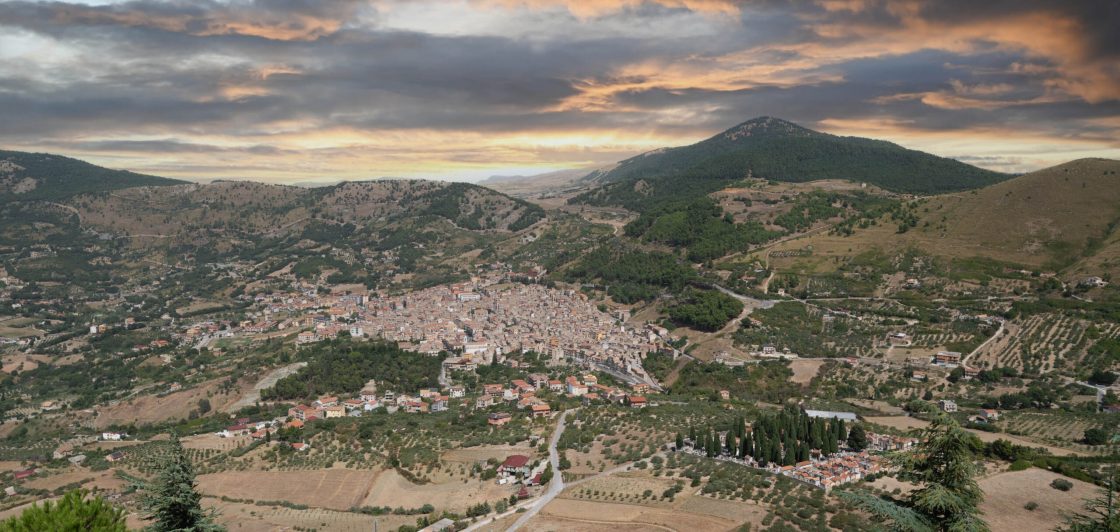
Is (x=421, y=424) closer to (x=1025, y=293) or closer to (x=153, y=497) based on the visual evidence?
(x=153, y=497)

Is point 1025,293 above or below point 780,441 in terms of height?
above

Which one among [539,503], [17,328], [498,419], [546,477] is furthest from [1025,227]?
[17,328]

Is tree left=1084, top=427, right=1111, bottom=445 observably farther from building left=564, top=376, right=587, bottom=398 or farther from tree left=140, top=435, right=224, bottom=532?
tree left=140, top=435, right=224, bottom=532

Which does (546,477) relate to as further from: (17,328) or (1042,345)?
(17,328)

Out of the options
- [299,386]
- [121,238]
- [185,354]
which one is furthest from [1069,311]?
[121,238]

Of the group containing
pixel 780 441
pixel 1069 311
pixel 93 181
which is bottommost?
pixel 780 441

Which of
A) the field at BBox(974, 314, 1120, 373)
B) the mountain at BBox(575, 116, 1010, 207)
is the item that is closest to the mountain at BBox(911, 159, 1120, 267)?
the field at BBox(974, 314, 1120, 373)
